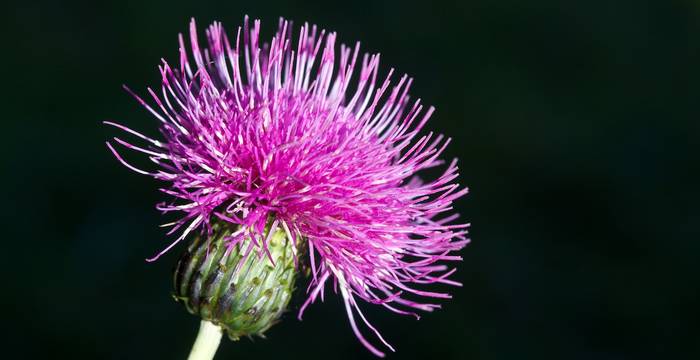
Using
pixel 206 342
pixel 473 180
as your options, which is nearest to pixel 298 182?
pixel 206 342

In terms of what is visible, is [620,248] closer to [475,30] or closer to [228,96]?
[475,30]

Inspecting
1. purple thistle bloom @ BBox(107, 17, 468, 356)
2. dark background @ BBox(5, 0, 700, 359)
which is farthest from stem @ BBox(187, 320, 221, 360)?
dark background @ BBox(5, 0, 700, 359)

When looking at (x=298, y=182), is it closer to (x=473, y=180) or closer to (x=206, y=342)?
(x=206, y=342)

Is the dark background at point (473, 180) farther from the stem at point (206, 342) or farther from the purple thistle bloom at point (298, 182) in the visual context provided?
the purple thistle bloom at point (298, 182)

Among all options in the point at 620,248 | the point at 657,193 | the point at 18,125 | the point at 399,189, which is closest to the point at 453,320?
the point at 620,248

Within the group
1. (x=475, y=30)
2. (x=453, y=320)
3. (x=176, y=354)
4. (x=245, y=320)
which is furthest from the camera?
(x=475, y=30)
